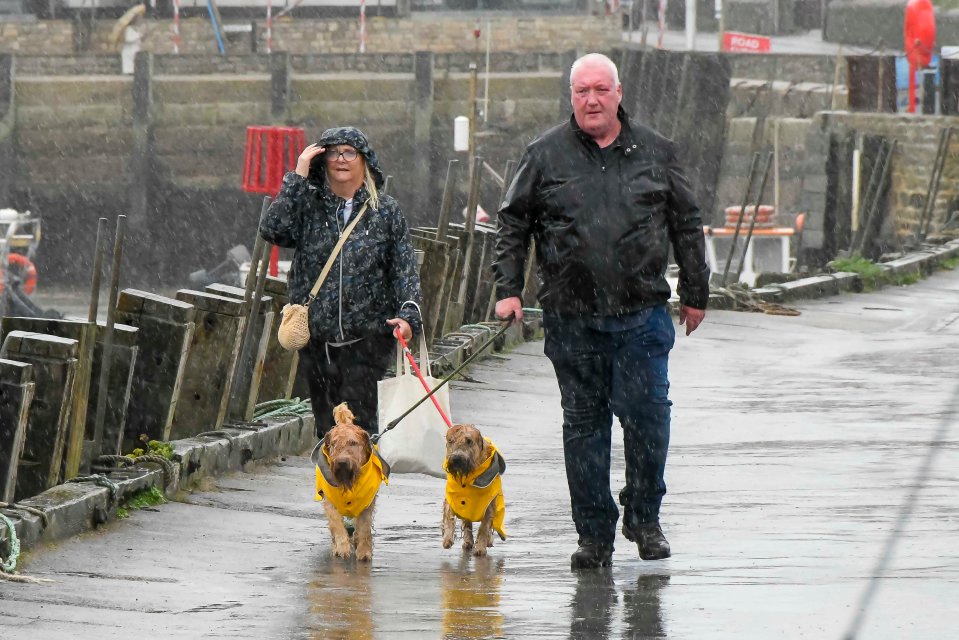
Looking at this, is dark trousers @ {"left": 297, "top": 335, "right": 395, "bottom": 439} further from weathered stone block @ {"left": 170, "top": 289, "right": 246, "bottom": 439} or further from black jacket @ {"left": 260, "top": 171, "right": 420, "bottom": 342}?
weathered stone block @ {"left": 170, "top": 289, "right": 246, "bottom": 439}

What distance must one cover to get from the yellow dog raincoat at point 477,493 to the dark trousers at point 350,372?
68 centimetres

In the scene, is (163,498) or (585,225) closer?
(585,225)

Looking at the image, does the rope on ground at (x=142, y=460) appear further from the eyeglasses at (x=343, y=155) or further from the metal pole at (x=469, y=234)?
the metal pole at (x=469, y=234)

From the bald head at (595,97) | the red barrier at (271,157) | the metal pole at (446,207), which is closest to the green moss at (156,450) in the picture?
the bald head at (595,97)

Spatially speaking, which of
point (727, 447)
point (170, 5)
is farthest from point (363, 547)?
point (170, 5)

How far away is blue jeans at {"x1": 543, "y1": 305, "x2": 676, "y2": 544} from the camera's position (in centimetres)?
735

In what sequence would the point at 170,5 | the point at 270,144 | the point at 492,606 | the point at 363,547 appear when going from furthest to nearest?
the point at 170,5 < the point at 270,144 < the point at 363,547 < the point at 492,606

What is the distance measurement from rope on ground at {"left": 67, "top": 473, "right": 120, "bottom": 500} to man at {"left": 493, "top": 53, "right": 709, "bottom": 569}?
1999mm

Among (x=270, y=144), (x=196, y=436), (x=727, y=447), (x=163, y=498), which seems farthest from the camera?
(x=270, y=144)

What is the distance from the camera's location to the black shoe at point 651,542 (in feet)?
24.4

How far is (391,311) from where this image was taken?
8445 mm

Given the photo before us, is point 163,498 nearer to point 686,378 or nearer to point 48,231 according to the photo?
point 686,378

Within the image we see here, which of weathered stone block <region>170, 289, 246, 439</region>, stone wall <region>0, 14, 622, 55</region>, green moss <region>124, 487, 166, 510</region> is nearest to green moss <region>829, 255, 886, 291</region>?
weathered stone block <region>170, 289, 246, 439</region>

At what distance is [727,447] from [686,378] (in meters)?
3.77
